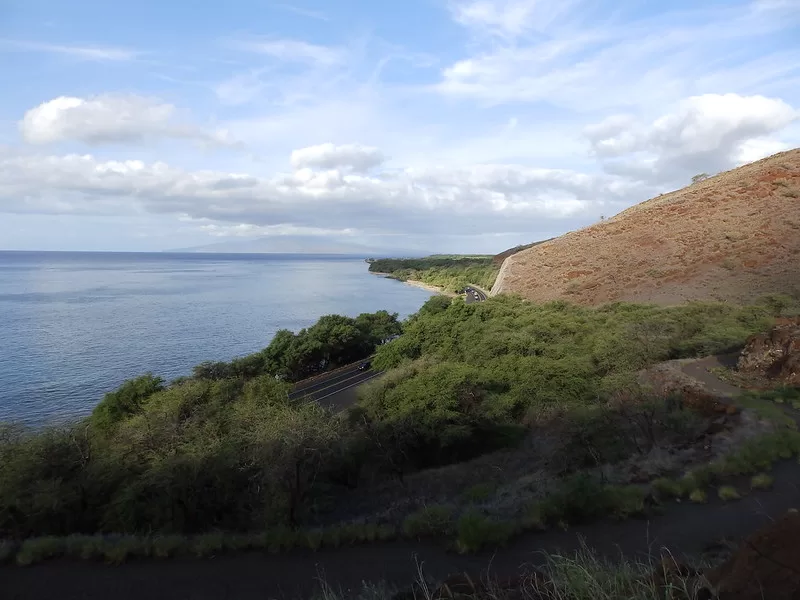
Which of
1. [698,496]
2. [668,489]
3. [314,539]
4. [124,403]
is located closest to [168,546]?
[314,539]

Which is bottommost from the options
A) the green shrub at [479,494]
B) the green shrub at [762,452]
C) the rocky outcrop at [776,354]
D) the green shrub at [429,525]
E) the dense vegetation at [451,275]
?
the green shrub at [479,494]

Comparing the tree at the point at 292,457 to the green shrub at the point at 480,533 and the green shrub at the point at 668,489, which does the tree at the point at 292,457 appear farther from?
the green shrub at the point at 668,489

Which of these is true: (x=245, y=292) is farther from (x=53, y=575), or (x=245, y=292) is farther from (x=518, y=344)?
(x=53, y=575)

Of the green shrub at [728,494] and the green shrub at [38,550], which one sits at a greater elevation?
the green shrub at [728,494]

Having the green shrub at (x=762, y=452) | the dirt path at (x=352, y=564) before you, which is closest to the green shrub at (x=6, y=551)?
the dirt path at (x=352, y=564)

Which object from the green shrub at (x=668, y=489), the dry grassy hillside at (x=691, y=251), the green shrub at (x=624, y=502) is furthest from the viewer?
the dry grassy hillside at (x=691, y=251)

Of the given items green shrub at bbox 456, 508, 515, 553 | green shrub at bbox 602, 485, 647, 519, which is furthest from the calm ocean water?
green shrub at bbox 602, 485, 647, 519

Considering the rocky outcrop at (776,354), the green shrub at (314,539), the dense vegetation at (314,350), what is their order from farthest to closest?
the dense vegetation at (314,350) < the rocky outcrop at (776,354) < the green shrub at (314,539)
